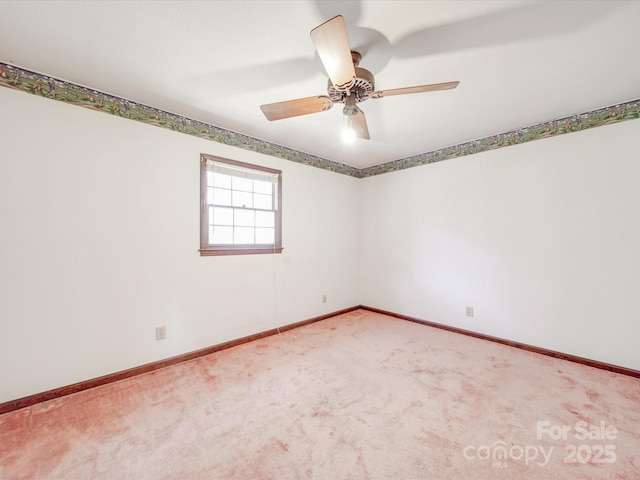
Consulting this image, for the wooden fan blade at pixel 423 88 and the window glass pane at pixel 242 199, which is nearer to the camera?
the wooden fan blade at pixel 423 88

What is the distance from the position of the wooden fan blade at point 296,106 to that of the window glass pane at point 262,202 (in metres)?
1.46

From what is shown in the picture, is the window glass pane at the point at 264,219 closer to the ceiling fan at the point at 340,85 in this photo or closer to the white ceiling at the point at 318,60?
the white ceiling at the point at 318,60

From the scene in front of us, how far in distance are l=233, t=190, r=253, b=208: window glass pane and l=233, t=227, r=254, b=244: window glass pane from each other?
0.94 ft

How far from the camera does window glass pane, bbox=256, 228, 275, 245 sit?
336cm

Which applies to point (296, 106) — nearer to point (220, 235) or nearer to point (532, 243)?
point (220, 235)

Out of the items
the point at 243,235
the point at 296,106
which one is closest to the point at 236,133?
the point at 243,235

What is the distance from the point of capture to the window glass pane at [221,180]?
2.99 metres

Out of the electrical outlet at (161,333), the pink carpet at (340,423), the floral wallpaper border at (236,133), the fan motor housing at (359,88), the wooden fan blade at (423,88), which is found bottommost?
the pink carpet at (340,423)

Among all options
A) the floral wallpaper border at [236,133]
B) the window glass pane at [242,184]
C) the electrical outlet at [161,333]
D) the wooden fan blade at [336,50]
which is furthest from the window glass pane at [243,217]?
the wooden fan blade at [336,50]

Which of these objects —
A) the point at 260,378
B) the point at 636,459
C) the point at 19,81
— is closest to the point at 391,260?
the point at 260,378

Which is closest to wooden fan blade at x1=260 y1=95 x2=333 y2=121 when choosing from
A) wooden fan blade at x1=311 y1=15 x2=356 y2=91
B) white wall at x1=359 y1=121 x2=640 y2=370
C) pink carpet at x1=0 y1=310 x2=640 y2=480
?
wooden fan blade at x1=311 y1=15 x2=356 y2=91

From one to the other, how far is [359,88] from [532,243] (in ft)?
8.75

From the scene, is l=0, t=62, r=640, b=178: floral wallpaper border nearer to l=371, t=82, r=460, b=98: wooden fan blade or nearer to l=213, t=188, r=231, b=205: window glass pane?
l=213, t=188, r=231, b=205: window glass pane

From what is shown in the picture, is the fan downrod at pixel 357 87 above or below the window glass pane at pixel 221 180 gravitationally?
above
